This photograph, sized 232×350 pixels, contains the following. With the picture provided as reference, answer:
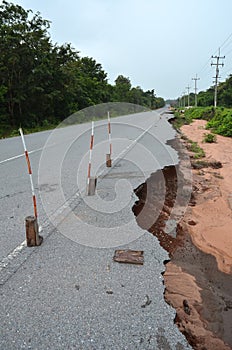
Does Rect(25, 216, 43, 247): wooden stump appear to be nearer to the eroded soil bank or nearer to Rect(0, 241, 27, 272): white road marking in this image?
Rect(0, 241, 27, 272): white road marking

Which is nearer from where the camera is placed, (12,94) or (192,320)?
(192,320)

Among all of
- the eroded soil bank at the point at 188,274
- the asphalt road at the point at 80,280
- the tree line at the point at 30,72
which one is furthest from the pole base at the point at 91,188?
the tree line at the point at 30,72

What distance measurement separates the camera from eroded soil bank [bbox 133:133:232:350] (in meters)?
2.09

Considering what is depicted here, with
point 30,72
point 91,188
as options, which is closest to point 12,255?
point 91,188

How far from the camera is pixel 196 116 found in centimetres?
3944

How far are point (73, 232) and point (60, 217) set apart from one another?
503 mm

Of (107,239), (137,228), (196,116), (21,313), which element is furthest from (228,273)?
(196,116)

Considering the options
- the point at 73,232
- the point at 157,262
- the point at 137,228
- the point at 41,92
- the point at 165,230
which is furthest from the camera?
the point at 41,92

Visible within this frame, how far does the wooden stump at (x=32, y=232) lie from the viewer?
2879mm

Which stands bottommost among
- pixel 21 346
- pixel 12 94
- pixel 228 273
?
pixel 228 273

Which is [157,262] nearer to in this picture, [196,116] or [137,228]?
[137,228]

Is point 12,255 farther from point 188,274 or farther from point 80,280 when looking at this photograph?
point 188,274

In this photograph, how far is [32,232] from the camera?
9.53ft

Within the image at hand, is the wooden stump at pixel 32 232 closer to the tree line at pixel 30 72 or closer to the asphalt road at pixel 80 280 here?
the asphalt road at pixel 80 280
